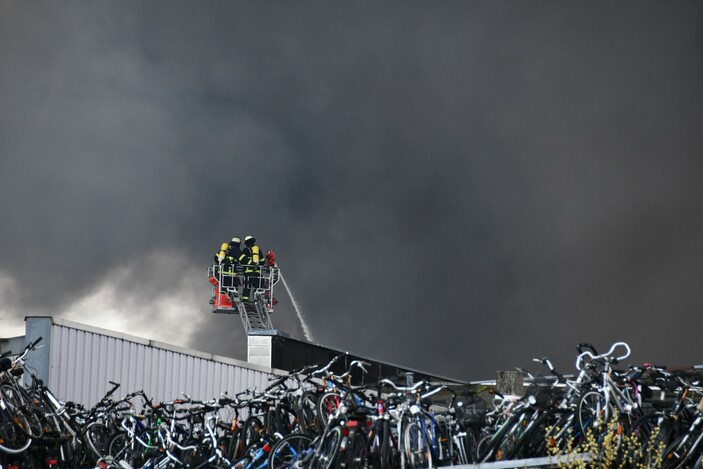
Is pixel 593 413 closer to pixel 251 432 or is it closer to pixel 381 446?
pixel 381 446

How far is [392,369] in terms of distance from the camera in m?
24.1

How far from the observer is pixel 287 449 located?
1021 cm

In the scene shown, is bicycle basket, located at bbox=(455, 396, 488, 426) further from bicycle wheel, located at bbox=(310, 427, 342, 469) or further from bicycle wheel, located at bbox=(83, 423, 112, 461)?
bicycle wheel, located at bbox=(83, 423, 112, 461)

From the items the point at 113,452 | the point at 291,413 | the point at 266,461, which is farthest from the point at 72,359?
the point at 266,461

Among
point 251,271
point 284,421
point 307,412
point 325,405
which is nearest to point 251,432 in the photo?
point 284,421

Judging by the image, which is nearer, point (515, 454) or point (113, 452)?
point (515, 454)

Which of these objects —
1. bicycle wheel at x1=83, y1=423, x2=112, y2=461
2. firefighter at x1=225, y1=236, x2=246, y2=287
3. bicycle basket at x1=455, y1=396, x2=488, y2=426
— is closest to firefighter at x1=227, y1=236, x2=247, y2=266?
firefighter at x1=225, y1=236, x2=246, y2=287

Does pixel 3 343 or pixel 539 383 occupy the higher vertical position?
pixel 3 343

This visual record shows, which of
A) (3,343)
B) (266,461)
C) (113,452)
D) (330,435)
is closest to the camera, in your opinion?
(330,435)

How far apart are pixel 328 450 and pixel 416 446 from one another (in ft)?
3.73

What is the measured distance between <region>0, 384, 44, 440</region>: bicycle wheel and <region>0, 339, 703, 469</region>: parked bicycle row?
2cm

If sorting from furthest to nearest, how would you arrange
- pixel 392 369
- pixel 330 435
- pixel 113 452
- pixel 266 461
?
pixel 392 369, pixel 113 452, pixel 266 461, pixel 330 435

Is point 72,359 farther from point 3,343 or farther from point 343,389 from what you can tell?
point 343,389

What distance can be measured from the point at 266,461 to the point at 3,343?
867cm
